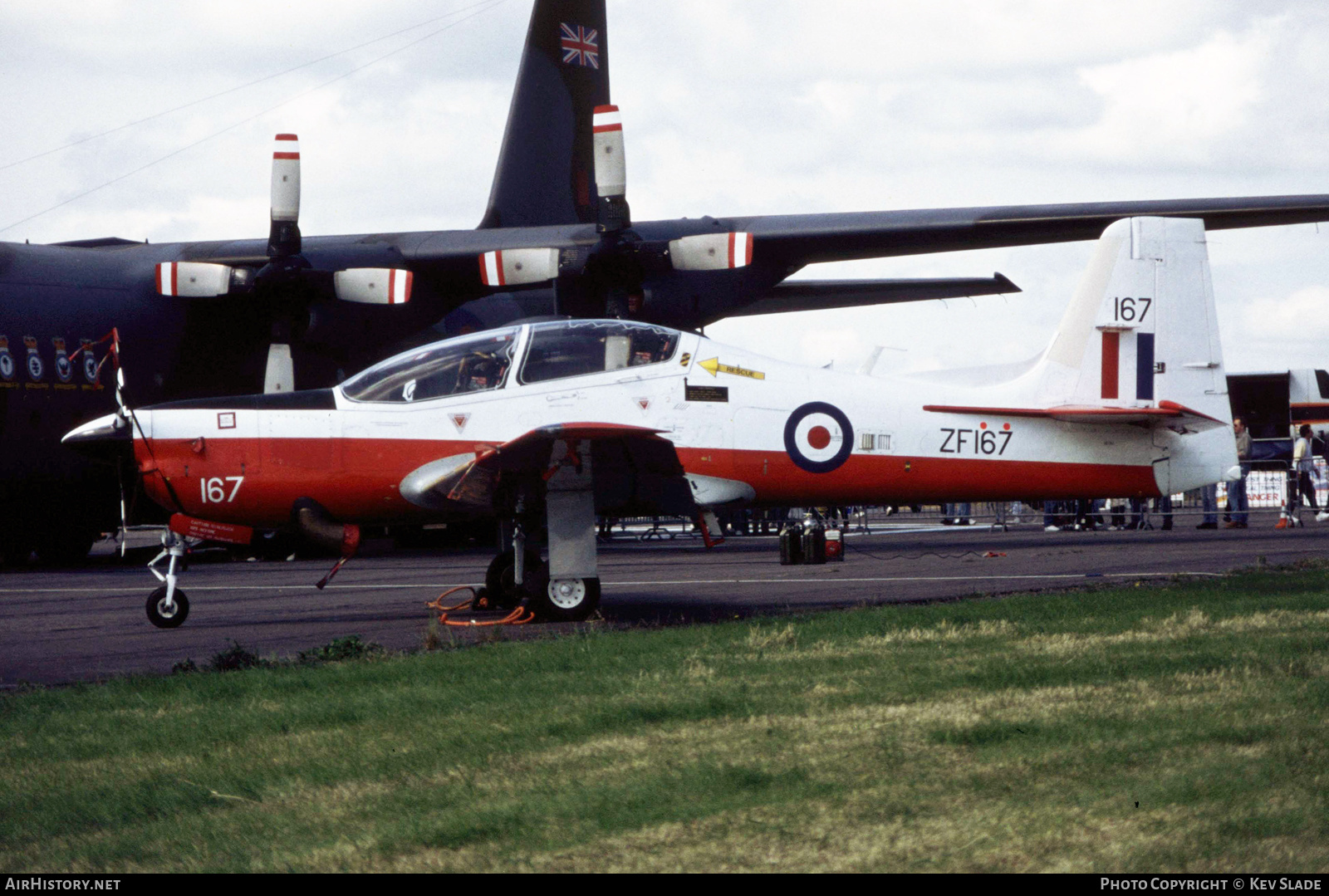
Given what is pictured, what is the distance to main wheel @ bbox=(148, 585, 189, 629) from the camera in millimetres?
9992

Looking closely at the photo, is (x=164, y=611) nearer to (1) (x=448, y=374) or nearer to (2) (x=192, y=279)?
(1) (x=448, y=374)

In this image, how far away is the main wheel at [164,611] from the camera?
9992 mm

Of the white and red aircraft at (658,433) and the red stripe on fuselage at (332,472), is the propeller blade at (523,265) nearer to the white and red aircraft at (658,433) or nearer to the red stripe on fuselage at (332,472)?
the white and red aircraft at (658,433)

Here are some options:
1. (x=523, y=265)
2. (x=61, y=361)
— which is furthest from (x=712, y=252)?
(x=61, y=361)

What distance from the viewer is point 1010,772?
172 inches

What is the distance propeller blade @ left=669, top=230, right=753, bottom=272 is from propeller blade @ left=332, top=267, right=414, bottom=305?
3.59 m

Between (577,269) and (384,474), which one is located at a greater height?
(577,269)

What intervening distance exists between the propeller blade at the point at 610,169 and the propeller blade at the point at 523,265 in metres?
0.85

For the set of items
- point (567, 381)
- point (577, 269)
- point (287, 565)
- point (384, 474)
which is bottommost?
point (287, 565)

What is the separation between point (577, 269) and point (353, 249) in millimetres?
4192

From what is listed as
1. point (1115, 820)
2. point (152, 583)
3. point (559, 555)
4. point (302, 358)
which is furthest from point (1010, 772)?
point (302, 358)

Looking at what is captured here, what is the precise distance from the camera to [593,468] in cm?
978

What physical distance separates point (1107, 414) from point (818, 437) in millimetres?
3085

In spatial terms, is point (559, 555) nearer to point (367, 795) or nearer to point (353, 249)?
point (367, 795)
